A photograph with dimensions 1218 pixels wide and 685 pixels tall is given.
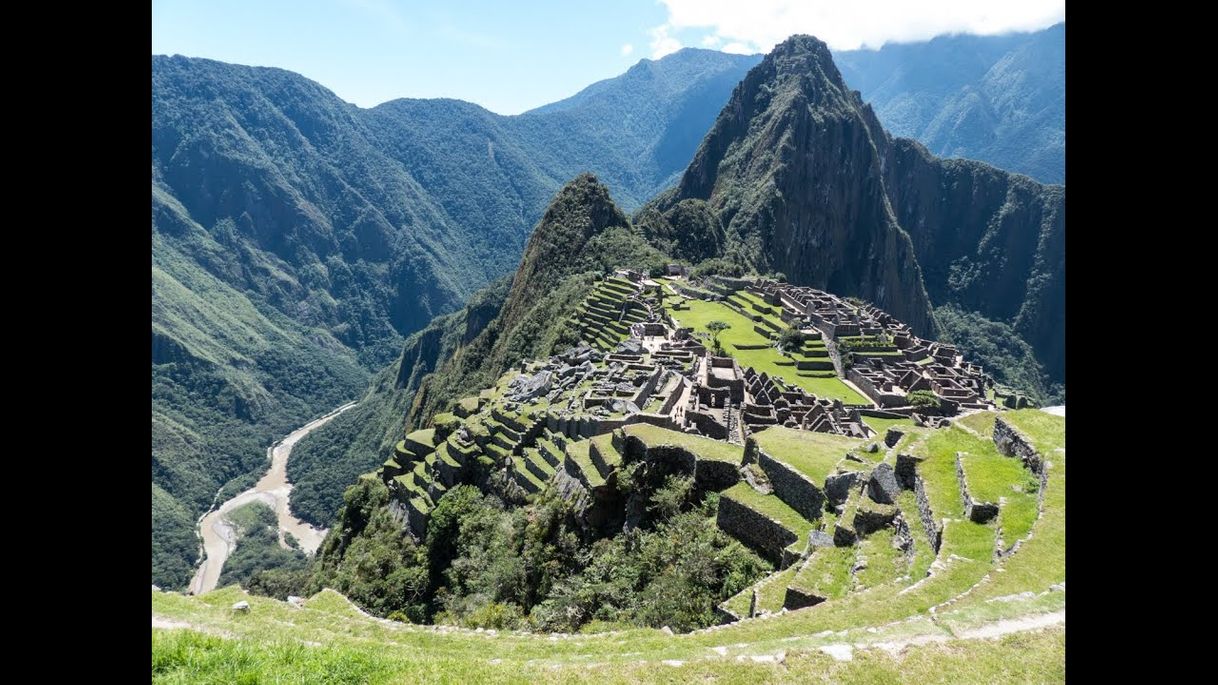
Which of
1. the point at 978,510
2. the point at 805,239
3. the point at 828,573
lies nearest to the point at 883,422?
the point at 978,510

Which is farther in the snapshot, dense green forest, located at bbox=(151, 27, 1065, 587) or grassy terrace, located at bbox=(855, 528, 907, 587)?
dense green forest, located at bbox=(151, 27, 1065, 587)

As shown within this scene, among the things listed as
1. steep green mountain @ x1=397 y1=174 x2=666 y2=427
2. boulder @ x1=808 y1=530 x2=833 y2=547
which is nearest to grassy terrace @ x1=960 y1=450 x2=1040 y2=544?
boulder @ x1=808 y1=530 x2=833 y2=547

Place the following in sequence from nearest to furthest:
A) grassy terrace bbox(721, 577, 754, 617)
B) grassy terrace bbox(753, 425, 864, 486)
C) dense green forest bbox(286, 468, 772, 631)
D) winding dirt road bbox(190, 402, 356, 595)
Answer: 1. grassy terrace bbox(721, 577, 754, 617)
2. dense green forest bbox(286, 468, 772, 631)
3. grassy terrace bbox(753, 425, 864, 486)
4. winding dirt road bbox(190, 402, 356, 595)

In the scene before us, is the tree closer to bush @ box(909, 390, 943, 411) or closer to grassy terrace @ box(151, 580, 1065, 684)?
bush @ box(909, 390, 943, 411)

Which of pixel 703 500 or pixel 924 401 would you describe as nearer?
pixel 703 500

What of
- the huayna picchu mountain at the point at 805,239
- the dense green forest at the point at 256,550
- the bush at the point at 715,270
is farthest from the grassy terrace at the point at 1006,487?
the bush at the point at 715,270

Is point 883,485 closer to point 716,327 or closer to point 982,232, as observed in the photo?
point 716,327
